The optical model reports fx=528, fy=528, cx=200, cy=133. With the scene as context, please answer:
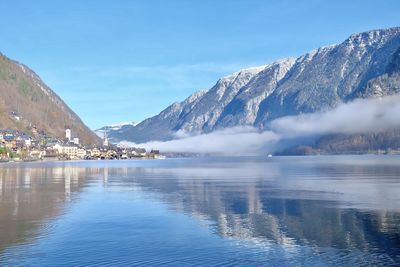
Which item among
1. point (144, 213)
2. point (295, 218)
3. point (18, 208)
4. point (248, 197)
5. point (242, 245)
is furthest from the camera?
point (248, 197)

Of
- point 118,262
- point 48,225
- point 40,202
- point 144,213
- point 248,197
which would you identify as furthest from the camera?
point 248,197

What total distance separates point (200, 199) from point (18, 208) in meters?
24.4

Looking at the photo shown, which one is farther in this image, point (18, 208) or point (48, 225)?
point (18, 208)

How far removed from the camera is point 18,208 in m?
62.7

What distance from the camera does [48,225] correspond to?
49781 mm

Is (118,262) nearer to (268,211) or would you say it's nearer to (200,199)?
(268,211)

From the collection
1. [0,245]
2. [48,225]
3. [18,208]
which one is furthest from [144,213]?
[0,245]

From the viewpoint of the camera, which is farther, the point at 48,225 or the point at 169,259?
the point at 48,225

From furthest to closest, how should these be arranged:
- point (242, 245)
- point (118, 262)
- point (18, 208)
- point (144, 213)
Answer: point (18, 208) → point (144, 213) → point (242, 245) → point (118, 262)

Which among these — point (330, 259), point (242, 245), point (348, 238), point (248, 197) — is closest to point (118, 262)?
point (242, 245)

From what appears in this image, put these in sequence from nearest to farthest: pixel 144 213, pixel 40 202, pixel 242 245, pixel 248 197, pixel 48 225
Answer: pixel 242 245
pixel 48 225
pixel 144 213
pixel 40 202
pixel 248 197

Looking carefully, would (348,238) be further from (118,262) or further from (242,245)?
(118,262)

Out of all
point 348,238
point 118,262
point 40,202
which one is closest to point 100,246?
point 118,262

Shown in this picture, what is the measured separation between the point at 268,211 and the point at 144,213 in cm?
1404
